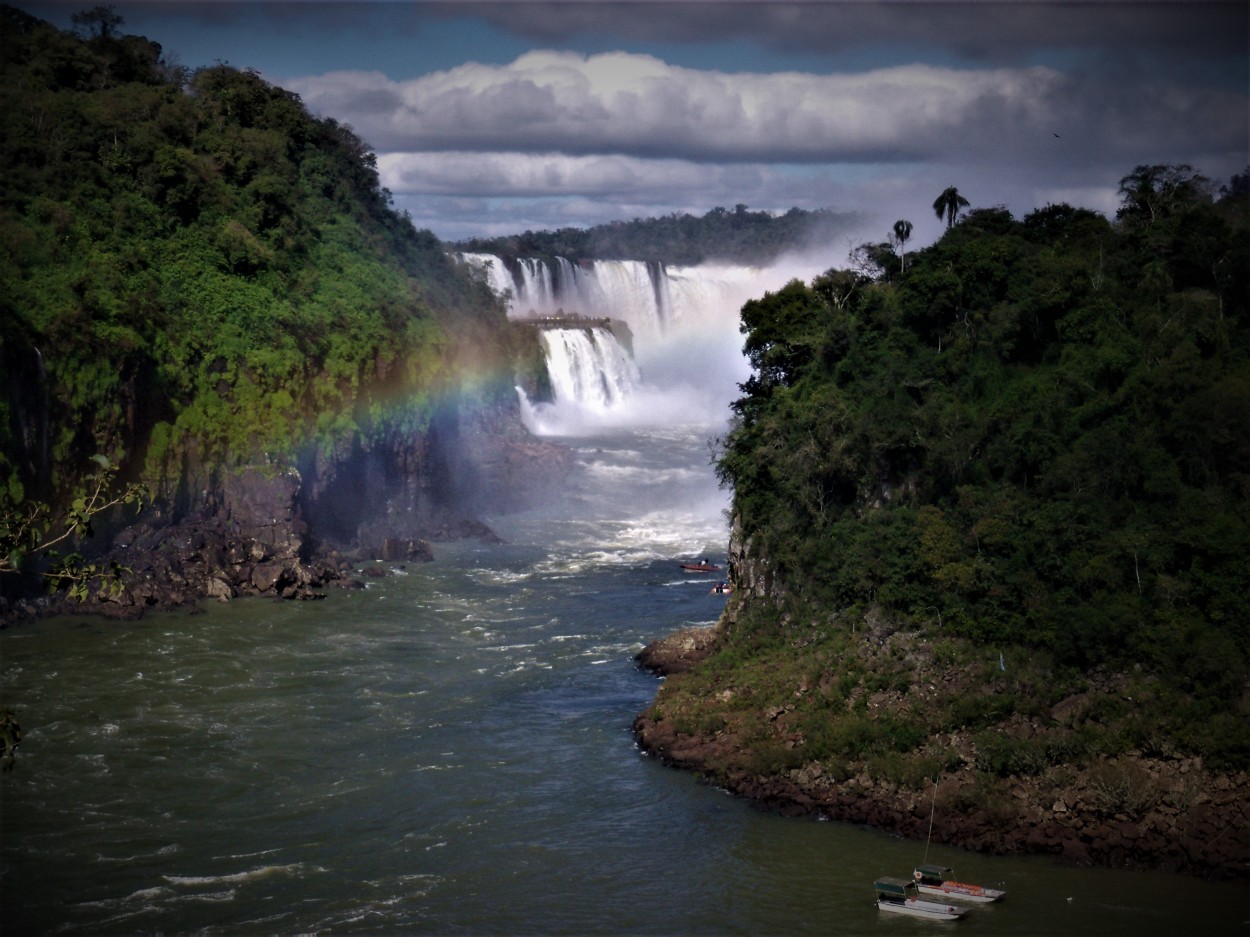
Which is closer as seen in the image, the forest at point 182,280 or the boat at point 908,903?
the boat at point 908,903

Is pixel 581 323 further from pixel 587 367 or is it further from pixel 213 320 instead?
pixel 213 320

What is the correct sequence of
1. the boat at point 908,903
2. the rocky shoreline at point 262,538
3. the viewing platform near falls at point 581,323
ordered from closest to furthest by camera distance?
the boat at point 908,903, the rocky shoreline at point 262,538, the viewing platform near falls at point 581,323

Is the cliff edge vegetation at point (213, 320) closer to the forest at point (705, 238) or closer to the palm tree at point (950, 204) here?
the palm tree at point (950, 204)

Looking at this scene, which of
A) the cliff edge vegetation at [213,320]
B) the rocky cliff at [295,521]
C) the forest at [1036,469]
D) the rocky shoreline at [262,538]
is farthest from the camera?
the cliff edge vegetation at [213,320]

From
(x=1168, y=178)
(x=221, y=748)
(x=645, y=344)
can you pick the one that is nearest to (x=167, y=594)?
(x=221, y=748)

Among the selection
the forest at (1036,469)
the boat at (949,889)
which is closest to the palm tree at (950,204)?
the forest at (1036,469)

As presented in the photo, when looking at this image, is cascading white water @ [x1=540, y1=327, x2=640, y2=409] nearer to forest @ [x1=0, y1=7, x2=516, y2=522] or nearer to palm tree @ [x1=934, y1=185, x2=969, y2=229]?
forest @ [x1=0, y1=7, x2=516, y2=522]
